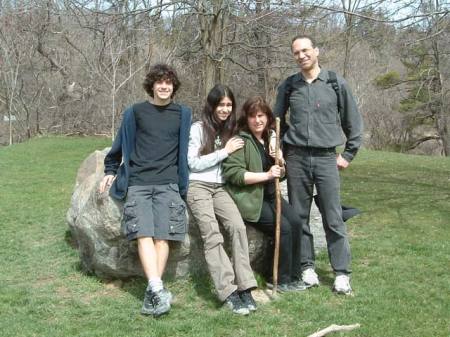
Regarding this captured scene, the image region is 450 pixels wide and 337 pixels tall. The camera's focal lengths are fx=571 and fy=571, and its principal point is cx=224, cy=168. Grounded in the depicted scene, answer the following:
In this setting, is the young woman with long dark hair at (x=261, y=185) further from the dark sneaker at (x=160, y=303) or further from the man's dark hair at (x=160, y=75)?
the dark sneaker at (x=160, y=303)

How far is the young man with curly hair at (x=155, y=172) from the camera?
14.7ft

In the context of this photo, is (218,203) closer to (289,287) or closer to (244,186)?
(244,186)

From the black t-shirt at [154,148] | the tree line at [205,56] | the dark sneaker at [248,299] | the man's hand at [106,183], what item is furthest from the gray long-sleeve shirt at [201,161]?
the tree line at [205,56]

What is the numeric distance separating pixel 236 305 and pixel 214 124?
1.49m

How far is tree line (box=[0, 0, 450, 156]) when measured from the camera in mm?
11239

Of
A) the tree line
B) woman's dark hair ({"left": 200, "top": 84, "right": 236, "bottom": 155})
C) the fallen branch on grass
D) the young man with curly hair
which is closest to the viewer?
the fallen branch on grass

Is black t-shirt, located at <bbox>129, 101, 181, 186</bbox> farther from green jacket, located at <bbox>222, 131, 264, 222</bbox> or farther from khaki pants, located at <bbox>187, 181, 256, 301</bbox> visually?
green jacket, located at <bbox>222, 131, 264, 222</bbox>

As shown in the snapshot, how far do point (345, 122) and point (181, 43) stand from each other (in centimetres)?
1187

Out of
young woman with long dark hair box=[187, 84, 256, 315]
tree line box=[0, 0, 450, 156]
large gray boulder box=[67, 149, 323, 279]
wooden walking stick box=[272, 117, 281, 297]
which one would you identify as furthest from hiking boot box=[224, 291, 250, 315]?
tree line box=[0, 0, 450, 156]

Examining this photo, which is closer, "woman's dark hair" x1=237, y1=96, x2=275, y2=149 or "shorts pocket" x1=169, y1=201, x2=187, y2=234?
"shorts pocket" x1=169, y1=201, x2=187, y2=234

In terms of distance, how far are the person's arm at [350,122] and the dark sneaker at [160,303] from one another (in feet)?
5.89

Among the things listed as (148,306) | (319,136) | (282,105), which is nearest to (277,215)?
(319,136)

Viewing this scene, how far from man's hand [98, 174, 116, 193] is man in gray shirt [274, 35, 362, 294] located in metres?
1.50

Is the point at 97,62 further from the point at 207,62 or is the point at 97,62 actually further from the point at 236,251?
the point at 236,251
